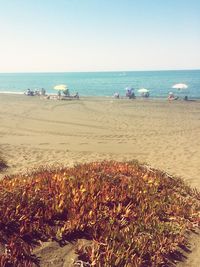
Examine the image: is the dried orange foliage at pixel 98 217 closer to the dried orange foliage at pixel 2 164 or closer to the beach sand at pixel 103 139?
the beach sand at pixel 103 139

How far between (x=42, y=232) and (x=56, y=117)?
22451 millimetres

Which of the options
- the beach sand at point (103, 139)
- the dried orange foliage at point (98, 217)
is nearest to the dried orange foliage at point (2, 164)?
the beach sand at point (103, 139)

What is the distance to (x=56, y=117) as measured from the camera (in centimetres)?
2695

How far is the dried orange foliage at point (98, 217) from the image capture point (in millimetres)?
4547

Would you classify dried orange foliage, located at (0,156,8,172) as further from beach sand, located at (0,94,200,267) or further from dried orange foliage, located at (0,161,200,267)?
dried orange foliage, located at (0,161,200,267)

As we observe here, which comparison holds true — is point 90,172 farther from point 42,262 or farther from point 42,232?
point 42,262

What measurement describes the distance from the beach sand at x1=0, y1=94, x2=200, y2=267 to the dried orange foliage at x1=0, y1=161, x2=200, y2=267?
0.68m

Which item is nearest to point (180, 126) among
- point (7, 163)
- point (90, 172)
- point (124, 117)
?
point (124, 117)

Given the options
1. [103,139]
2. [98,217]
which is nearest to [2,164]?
[103,139]

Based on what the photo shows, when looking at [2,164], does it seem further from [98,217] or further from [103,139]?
[98,217]

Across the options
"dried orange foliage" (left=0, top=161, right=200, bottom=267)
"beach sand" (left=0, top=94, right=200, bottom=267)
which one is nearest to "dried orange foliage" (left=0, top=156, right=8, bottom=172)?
"beach sand" (left=0, top=94, right=200, bottom=267)

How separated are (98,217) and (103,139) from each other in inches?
535

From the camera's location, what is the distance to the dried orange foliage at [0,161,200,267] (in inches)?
179

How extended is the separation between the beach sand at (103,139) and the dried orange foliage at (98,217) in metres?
0.68
